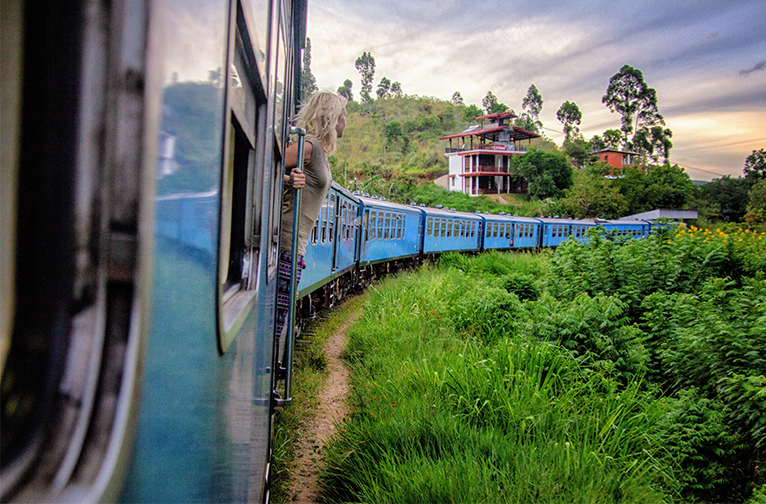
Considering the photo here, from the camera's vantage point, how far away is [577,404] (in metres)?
3.93

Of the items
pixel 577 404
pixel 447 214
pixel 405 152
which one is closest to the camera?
pixel 577 404

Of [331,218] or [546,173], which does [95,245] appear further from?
[546,173]

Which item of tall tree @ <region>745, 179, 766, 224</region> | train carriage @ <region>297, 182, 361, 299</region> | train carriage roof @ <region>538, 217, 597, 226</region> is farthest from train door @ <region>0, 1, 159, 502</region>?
train carriage roof @ <region>538, 217, 597, 226</region>

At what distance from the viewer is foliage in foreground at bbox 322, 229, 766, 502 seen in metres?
2.96

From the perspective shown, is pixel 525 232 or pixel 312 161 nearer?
pixel 312 161

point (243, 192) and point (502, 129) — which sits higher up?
point (502, 129)

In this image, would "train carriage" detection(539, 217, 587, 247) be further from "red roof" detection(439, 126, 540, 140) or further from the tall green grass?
"red roof" detection(439, 126, 540, 140)

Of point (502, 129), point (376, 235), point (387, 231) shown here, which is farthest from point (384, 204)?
point (502, 129)

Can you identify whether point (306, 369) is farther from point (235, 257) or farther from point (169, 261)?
point (169, 261)

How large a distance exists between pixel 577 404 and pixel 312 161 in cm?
265

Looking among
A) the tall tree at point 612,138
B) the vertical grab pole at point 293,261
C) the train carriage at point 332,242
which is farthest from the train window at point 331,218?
the tall tree at point 612,138

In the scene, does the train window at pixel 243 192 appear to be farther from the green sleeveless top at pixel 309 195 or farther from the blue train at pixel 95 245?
the green sleeveless top at pixel 309 195

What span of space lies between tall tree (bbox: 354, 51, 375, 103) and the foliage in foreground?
310ft

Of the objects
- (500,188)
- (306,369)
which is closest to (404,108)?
(500,188)
